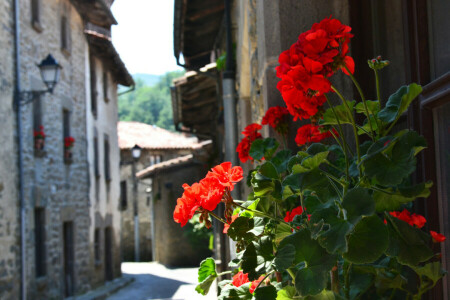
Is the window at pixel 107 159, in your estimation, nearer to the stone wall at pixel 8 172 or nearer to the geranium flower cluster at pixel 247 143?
the stone wall at pixel 8 172

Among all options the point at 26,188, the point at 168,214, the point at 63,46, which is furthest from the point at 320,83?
the point at 168,214

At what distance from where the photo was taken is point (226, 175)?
191 cm

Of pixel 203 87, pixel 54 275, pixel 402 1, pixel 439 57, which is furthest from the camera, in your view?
pixel 203 87

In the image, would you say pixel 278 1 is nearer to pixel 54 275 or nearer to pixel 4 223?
pixel 4 223

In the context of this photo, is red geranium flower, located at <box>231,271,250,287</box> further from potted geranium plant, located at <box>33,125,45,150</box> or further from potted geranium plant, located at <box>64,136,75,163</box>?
potted geranium plant, located at <box>64,136,75,163</box>

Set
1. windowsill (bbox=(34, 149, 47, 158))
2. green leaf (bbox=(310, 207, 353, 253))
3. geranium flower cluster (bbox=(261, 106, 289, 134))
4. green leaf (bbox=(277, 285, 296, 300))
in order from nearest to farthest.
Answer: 1. green leaf (bbox=(310, 207, 353, 253))
2. green leaf (bbox=(277, 285, 296, 300))
3. geranium flower cluster (bbox=(261, 106, 289, 134))
4. windowsill (bbox=(34, 149, 47, 158))

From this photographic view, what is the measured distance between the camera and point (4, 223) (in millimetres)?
10023

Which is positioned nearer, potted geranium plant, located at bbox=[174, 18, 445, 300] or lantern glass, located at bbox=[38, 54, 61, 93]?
potted geranium plant, located at bbox=[174, 18, 445, 300]

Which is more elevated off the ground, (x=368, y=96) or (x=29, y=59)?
(x=29, y=59)

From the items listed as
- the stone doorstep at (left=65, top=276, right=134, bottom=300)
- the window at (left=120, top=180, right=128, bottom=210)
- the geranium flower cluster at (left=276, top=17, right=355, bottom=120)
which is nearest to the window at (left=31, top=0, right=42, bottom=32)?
the stone doorstep at (left=65, top=276, right=134, bottom=300)

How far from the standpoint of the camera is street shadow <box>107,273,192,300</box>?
13811 millimetres

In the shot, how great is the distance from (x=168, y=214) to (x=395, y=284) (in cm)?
2300

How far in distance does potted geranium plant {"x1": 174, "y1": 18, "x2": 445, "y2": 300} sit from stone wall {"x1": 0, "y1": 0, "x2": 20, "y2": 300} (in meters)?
8.68

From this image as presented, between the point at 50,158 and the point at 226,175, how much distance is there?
11.3 meters
